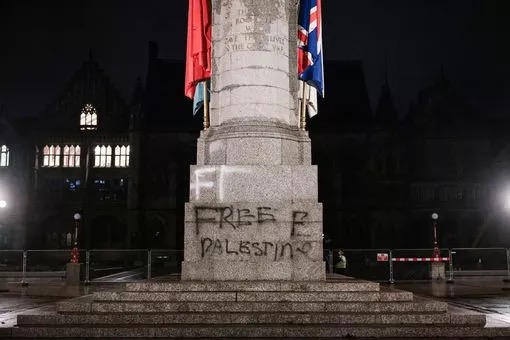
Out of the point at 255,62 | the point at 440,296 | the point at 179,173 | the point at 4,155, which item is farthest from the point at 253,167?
the point at 4,155

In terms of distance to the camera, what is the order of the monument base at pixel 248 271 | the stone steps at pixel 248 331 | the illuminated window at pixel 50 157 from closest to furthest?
the stone steps at pixel 248 331
the monument base at pixel 248 271
the illuminated window at pixel 50 157

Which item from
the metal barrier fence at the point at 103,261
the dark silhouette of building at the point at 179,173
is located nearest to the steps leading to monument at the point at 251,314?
the metal barrier fence at the point at 103,261

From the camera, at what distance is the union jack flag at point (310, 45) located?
1458cm

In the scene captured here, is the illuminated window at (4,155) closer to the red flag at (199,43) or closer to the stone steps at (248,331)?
the red flag at (199,43)

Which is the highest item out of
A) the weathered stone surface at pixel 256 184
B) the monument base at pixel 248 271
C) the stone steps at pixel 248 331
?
the weathered stone surface at pixel 256 184

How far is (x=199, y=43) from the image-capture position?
48.4 ft

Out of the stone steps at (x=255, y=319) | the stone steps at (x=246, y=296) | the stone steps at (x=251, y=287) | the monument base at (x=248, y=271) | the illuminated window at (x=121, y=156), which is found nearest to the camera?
the stone steps at (x=255, y=319)

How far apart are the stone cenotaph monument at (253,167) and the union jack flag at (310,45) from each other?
45 cm

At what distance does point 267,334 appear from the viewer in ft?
31.3

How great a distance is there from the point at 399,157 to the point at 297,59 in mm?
48345

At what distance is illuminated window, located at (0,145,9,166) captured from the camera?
61.1 meters

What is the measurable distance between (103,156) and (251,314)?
5380 cm

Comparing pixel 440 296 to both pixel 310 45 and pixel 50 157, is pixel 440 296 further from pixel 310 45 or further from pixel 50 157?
pixel 50 157

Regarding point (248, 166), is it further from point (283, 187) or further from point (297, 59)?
point (297, 59)
